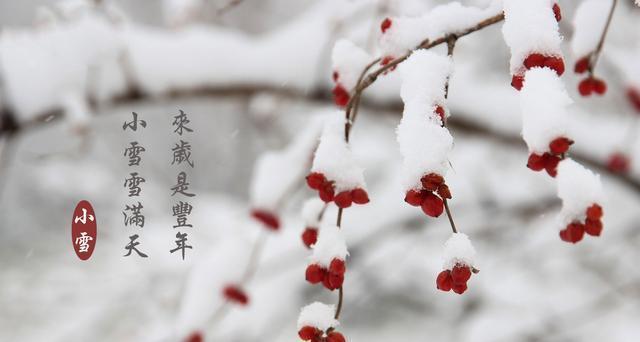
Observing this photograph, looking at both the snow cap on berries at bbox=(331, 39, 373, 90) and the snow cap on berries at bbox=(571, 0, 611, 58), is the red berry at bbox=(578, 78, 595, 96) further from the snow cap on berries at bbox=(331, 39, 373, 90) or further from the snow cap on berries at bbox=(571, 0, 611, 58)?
the snow cap on berries at bbox=(331, 39, 373, 90)

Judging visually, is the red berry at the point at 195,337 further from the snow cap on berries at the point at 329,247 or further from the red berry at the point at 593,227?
the red berry at the point at 593,227

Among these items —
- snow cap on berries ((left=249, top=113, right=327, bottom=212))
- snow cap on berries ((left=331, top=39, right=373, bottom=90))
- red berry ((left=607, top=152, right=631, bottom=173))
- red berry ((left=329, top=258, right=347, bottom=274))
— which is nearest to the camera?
red berry ((left=329, top=258, right=347, bottom=274))

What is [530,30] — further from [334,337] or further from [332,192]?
[334,337]

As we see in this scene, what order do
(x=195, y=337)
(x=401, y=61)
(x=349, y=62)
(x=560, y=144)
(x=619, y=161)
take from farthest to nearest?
1. (x=619, y=161)
2. (x=195, y=337)
3. (x=349, y=62)
4. (x=401, y=61)
5. (x=560, y=144)

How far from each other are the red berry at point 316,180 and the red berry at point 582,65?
42 cm

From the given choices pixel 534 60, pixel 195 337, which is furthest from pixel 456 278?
pixel 195 337

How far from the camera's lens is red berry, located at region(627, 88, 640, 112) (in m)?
1.46

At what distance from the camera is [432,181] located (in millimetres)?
522

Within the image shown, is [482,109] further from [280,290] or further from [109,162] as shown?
[109,162]

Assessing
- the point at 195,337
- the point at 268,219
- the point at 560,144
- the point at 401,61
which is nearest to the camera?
the point at 560,144

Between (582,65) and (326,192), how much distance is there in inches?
16.8

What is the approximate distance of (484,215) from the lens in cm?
280

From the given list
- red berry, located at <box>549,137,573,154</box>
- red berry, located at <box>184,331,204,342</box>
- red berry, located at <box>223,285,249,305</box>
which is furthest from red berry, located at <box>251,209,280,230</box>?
red berry, located at <box>549,137,573,154</box>

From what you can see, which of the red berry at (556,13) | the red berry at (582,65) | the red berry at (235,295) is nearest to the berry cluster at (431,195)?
the red berry at (556,13)
